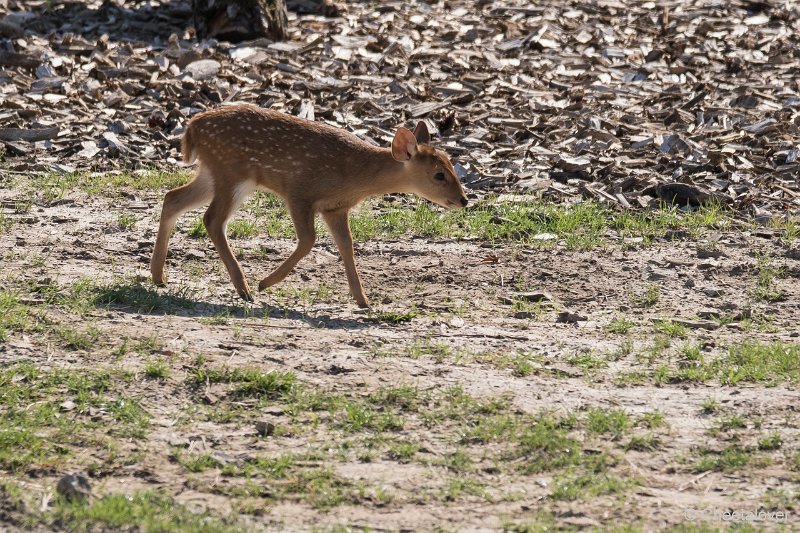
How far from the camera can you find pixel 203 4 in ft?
46.3

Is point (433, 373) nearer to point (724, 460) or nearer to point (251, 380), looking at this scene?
point (251, 380)

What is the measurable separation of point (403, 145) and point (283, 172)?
2.89 feet

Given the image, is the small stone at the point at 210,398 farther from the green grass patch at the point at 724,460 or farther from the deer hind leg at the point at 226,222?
the green grass patch at the point at 724,460

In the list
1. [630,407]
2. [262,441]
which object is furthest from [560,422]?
[262,441]

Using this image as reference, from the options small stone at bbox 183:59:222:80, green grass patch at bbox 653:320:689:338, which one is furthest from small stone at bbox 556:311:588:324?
small stone at bbox 183:59:222:80

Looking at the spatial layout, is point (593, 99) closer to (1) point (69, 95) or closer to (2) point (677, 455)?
(1) point (69, 95)

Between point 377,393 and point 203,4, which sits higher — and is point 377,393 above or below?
below

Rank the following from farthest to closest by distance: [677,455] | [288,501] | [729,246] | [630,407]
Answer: [729,246] < [630,407] < [677,455] < [288,501]

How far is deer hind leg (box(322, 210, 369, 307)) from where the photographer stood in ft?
28.0

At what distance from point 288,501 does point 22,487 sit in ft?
3.87

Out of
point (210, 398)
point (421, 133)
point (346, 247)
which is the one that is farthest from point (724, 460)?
point (421, 133)

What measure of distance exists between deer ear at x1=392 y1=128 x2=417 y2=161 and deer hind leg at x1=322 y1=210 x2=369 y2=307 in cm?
56

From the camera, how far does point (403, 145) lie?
29.5 ft

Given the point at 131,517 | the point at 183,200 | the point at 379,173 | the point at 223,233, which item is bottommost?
the point at 131,517
